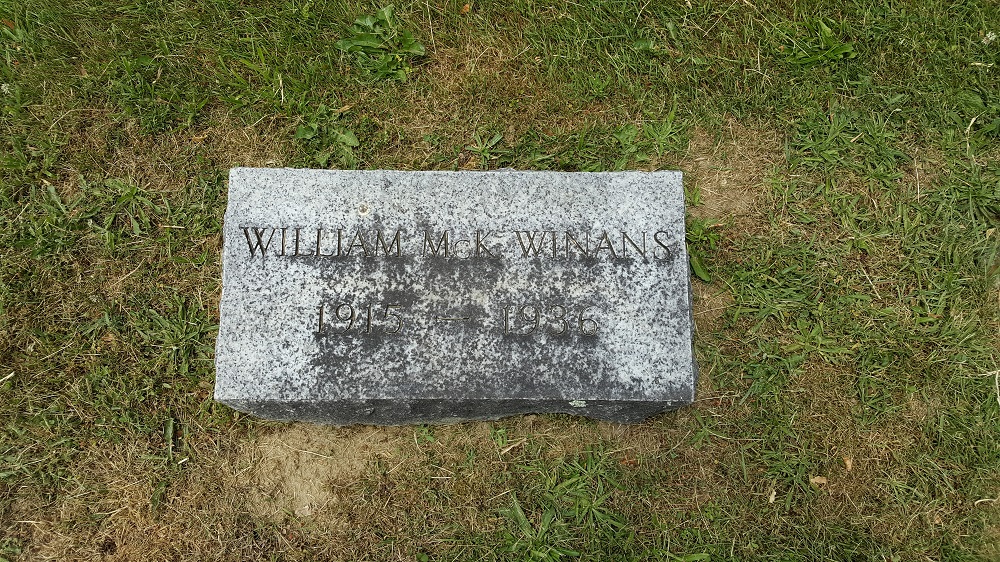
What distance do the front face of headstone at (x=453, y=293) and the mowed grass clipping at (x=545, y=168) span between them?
54 cm

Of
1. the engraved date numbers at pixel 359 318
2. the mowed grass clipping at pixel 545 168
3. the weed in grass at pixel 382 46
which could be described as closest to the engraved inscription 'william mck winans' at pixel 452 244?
the engraved date numbers at pixel 359 318

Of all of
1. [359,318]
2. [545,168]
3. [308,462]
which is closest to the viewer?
[359,318]

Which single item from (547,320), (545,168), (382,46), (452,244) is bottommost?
(547,320)

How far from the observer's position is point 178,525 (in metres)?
2.40

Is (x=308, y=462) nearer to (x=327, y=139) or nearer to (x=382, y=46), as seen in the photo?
(x=327, y=139)

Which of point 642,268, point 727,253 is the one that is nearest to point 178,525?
point 642,268

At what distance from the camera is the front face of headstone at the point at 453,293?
204cm

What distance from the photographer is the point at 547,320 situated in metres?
2.08

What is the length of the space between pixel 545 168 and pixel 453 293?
94 cm

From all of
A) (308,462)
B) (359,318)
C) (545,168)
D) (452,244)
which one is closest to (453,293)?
(452,244)

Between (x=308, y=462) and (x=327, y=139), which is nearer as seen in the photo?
(x=308, y=462)

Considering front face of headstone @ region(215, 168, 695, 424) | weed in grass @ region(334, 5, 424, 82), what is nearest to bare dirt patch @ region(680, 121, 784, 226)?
front face of headstone @ region(215, 168, 695, 424)

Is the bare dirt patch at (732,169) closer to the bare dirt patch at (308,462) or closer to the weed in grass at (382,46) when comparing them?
the weed in grass at (382,46)

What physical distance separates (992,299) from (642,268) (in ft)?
5.87
